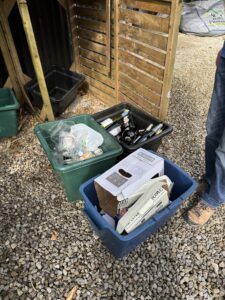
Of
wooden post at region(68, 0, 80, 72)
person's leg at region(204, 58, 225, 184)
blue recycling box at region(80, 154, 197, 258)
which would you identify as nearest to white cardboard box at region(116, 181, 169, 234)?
blue recycling box at region(80, 154, 197, 258)

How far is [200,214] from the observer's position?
1685 millimetres

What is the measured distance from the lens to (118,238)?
3.90ft

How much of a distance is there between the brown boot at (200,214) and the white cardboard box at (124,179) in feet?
1.44

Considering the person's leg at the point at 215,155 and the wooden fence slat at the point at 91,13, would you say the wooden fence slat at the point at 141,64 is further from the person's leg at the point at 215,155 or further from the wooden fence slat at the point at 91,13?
the person's leg at the point at 215,155

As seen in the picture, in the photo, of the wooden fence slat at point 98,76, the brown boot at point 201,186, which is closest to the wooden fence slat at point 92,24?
the wooden fence slat at point 98,76

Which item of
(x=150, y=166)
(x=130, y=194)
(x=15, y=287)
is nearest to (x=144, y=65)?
(x=150, y=166)

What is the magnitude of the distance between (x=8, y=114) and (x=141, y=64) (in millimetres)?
1369

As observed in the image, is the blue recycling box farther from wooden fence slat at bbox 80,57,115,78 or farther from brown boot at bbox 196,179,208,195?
wooden fence slat at bbox 80,57,115,78

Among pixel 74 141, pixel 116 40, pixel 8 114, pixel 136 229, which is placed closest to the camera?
pixel 136 229

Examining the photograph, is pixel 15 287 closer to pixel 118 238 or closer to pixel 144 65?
pixel 118 238

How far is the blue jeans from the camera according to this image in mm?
1376

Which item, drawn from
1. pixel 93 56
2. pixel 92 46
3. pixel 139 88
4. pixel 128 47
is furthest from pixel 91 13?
pixel 139 88

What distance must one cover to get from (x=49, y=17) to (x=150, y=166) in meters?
2.26

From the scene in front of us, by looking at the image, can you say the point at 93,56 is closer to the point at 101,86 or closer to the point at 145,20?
the point at 101,86
